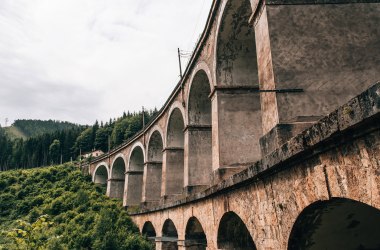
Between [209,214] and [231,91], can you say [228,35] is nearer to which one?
[231,91]

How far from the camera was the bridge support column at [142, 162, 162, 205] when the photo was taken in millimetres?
19188

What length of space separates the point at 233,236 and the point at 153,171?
41.7ft

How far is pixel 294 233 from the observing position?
12.6 feet

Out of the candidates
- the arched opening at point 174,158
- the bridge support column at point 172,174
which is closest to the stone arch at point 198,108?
the arched opening at point 174,158

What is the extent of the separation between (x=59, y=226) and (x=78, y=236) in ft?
10.4

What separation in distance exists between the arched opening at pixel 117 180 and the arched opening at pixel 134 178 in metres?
5.16

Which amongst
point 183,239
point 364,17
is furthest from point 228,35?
point 183,239

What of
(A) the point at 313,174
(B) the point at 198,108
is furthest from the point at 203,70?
(A) the point at 313,174

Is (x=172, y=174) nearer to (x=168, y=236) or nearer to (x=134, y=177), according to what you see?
(x=168, y=236)

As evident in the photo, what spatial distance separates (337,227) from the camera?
154 inches

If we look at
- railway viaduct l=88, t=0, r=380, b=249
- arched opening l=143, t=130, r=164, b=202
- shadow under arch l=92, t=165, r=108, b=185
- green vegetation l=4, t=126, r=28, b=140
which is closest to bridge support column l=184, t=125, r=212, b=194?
railway viaduct l=88, t=0, r=380, b=249

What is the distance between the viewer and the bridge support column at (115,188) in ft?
97.5

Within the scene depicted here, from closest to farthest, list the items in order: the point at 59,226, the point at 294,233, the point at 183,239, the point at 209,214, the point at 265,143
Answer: the point at 294,233 → the point at 265,143 → the point at 209,214 → the point at 183,239 → the point at 59,226

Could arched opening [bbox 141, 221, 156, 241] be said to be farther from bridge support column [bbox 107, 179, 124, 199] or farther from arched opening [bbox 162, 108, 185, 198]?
bridge support column [bbox 107, 179, 124, 199]
